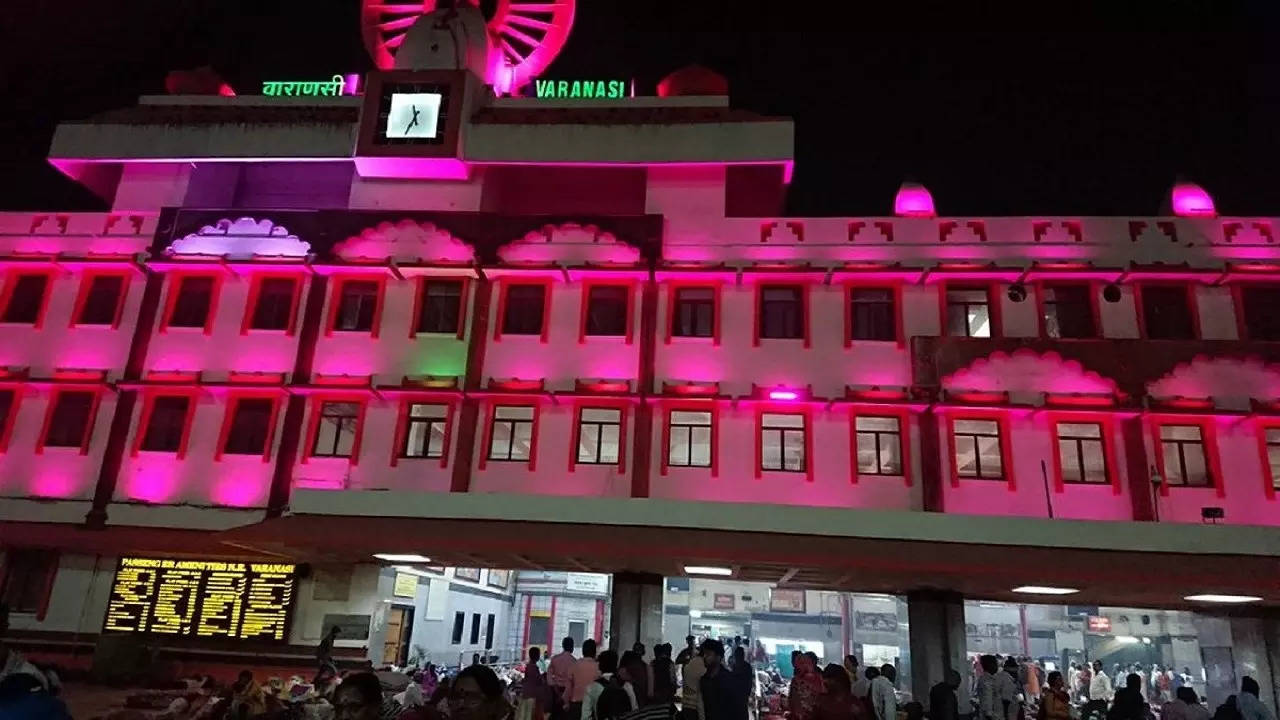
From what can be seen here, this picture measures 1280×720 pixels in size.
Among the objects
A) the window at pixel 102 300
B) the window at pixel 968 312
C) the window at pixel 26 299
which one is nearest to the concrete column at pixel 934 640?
the window at pixel 968 312

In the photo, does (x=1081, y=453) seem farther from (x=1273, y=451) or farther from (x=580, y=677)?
(x=580, y=677)

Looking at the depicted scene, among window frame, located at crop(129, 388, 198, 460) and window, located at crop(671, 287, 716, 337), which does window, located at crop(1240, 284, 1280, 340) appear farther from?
window frame, located at crop(129, 388, 198, 460)

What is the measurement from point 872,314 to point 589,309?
6.45m

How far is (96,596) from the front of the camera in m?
17.7

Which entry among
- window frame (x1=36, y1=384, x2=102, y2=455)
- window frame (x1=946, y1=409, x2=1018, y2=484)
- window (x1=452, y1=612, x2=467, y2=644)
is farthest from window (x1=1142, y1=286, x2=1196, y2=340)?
window frame (x1=36, y1=384, x2=102, y2=455)

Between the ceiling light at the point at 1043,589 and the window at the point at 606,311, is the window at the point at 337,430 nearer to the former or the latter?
the window at the point at 606,311

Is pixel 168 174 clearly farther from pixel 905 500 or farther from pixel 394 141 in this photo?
pixel 905 500

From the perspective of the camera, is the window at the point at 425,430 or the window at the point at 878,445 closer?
the window at the point at 878,445

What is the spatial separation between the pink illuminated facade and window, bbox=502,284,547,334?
8 cm

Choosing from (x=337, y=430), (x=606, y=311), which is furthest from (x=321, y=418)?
(x=606, y=311)

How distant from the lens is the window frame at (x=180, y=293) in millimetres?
18812

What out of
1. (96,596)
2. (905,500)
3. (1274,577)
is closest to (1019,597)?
(905,500)

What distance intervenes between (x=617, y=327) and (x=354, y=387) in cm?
599

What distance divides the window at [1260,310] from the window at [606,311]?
1340 centimetres
